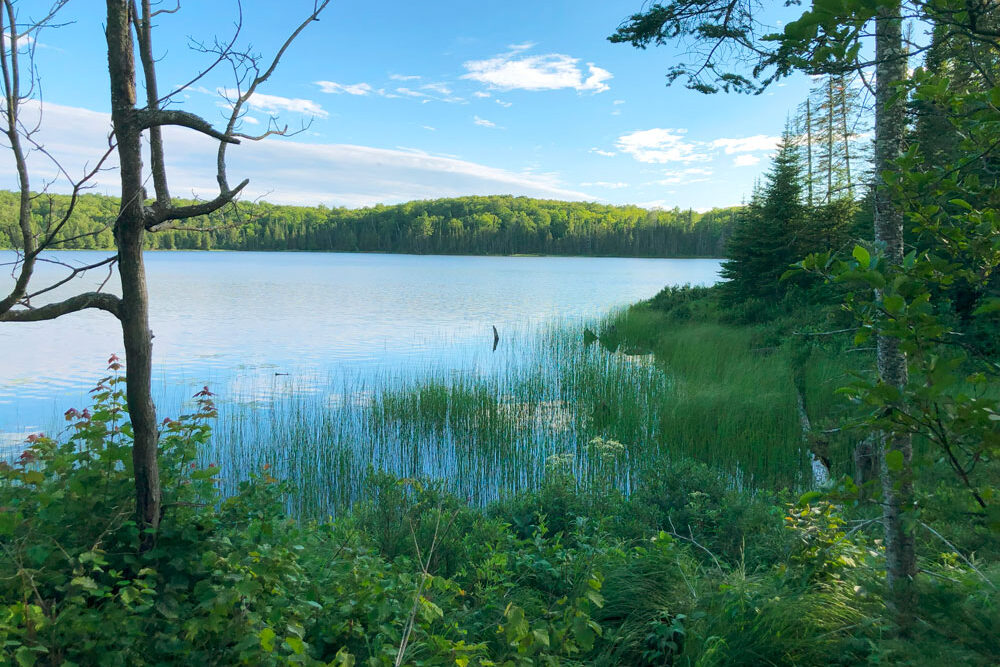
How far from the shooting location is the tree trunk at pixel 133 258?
300cm

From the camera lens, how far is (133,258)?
3035mm

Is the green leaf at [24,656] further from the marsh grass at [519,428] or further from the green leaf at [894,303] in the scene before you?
the marsh grass at [519,428]


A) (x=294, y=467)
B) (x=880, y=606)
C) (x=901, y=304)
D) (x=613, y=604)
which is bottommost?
(x=294, y=467)

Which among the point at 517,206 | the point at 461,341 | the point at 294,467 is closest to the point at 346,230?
the point at 517,206

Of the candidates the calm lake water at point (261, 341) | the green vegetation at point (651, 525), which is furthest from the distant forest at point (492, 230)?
the green vegetation at point (651, 525)

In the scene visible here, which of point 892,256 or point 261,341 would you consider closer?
point 892,256

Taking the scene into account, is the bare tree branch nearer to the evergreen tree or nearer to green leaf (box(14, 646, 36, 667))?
green leaf (box(14, 646, 36, 667))

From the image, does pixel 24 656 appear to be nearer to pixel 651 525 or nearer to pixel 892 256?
pixel 892 256

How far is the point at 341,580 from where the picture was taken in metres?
3.11

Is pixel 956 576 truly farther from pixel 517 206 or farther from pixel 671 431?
pixel 517 206

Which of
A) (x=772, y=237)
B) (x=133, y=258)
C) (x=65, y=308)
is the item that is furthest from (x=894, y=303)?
(x=772, y=237)

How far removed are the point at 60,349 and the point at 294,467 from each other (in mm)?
12807

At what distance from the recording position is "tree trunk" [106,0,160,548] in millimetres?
3000

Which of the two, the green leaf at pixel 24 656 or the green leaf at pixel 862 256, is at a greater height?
the green leaf at pixel 862 256
